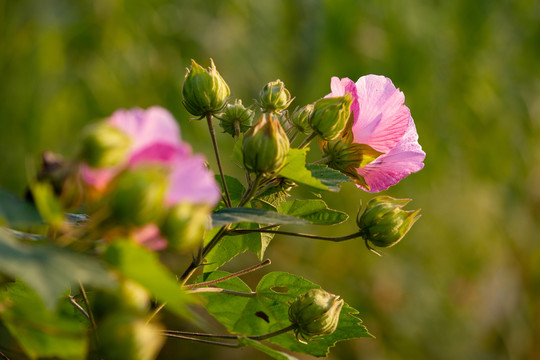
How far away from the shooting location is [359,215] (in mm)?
590

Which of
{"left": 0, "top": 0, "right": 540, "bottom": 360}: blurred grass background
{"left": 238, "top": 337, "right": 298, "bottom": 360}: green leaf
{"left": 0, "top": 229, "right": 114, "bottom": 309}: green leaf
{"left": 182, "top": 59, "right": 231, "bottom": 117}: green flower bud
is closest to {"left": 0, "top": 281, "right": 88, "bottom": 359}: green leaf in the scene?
{"left": 0, "top": 229, "right": 114, "bottom": 309}: green leaf

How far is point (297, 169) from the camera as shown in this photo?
Result: 48cm

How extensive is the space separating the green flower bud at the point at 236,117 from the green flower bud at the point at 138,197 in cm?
30

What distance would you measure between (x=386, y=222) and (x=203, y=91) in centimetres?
23

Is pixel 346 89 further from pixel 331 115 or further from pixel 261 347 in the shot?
pixel 261 347

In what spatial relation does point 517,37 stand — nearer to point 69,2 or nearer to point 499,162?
point 499,162

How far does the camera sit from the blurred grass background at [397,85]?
189 cm

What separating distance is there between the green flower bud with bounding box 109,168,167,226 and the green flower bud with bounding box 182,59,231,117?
27 cm

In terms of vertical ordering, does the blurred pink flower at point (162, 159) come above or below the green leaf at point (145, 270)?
above

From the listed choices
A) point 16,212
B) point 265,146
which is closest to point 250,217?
point 265,146

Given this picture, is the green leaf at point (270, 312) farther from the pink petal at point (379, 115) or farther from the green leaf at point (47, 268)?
the green leaf at point (47, 268)

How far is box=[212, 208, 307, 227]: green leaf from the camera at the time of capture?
1.34 feet

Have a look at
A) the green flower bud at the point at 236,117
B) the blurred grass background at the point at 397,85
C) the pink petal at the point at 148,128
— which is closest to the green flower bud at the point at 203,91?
the green flower bud at the point at 236,117

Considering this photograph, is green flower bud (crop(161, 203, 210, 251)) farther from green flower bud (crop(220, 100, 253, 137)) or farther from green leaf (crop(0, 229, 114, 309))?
green flower bud (crop(220, 100, 253, 137))
